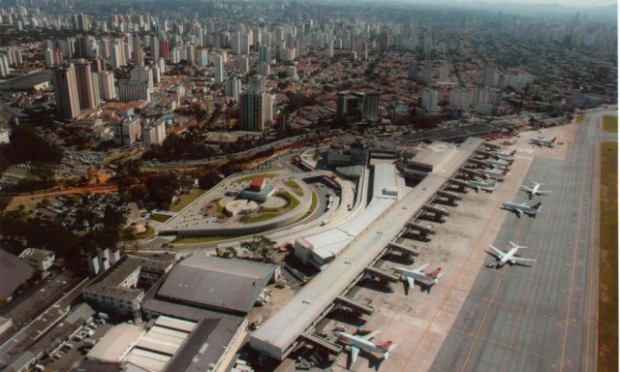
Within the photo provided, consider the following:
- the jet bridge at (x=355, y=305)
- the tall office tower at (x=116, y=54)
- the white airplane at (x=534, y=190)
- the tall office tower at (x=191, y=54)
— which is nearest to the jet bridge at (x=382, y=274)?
the jet bridge at (x=355, y=305)

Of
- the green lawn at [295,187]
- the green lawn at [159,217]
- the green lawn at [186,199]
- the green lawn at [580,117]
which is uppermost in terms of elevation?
the green lawn at [580,117]

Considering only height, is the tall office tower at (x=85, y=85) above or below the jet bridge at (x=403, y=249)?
above

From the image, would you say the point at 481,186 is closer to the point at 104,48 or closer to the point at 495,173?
the point at 495,173

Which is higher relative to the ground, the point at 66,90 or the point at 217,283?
the point at 66,90

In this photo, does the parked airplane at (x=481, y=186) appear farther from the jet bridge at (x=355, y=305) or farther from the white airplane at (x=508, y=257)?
the jet bridge at (x=355, y=305)

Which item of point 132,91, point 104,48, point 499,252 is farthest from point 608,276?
point 104,48

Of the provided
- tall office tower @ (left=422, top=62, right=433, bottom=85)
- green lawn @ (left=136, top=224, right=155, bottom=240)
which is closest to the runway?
green lawn @ (left=136, top=224, right=155, bottom=240)

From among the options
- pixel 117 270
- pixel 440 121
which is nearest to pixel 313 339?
pixel 117 270
